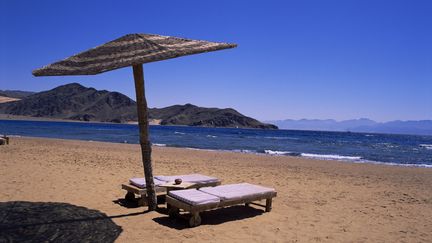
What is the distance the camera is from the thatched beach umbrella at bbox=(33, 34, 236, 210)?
4723 millimetres

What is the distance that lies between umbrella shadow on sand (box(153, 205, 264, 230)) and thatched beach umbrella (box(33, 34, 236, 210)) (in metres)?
0.72

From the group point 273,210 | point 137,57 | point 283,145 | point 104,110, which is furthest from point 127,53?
point 104,110

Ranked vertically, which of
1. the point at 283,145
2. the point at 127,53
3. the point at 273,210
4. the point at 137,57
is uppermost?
the point at 127,53

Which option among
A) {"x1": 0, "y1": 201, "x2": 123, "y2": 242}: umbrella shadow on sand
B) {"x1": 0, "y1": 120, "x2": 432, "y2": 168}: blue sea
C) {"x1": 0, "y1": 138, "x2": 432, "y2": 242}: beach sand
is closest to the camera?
{"x1": 0, "y1": 201, "x2": 123, "y2": 242}: umbrella shadow on sand

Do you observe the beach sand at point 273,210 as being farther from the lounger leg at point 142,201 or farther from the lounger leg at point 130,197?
the lounger leg at point 130,197

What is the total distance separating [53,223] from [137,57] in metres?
2.72

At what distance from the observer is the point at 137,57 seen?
15.5 feet

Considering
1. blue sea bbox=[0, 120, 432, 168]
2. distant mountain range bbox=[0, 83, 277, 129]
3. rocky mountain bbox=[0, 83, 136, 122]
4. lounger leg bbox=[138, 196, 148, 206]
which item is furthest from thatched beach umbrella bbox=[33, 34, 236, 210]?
rocky mountain bbox=[0, 83, 136, 122]

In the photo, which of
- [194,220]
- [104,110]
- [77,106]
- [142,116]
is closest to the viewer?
[194,220]

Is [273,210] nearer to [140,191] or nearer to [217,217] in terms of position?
[217,217]

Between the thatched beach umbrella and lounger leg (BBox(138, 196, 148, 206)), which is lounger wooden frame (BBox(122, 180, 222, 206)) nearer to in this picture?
lounger leg (BBox(138, 196, 148, 206))

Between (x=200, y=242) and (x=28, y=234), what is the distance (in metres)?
2.27

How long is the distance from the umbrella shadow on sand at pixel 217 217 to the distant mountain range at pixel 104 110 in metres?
121

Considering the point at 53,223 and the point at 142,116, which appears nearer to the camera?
the point at 53,223
